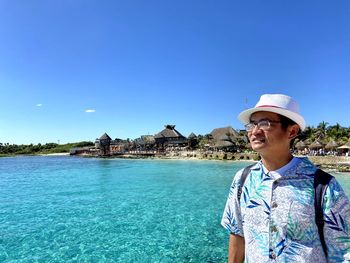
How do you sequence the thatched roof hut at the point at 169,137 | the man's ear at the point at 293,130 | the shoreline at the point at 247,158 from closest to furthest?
the man's ear at the point at 293,130 < the shoreline at the point at 247,158 < the thatched roof hut at the point at 169,137

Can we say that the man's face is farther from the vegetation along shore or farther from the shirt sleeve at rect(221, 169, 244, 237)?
the vegetation along shore

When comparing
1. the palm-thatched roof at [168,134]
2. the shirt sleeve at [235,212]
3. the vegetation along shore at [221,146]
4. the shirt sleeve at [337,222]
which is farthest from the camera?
the palm-thatched roof at [168,134]

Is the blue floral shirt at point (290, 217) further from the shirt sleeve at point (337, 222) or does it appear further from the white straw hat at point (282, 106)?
the white straw hat at point (282, 106)

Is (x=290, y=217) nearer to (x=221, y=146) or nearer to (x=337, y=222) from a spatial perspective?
(x=337, y=222)

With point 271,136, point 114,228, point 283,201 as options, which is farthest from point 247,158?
point 283,201

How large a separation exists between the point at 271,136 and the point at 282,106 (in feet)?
0.76

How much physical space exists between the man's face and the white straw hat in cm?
7

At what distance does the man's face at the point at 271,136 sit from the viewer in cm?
203

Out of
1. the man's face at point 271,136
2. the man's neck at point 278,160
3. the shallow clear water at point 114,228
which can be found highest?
the man's face at point 271,136

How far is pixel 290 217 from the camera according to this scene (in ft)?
6.03

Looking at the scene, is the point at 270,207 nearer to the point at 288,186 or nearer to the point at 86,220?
the point at 288,186

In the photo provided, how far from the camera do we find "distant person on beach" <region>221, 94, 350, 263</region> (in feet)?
5.70

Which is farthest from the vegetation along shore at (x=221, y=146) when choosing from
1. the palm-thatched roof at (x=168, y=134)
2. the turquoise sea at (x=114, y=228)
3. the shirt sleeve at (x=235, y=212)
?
the shirt sleeve at (x=235, y=212)

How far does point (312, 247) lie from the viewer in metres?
1.80
